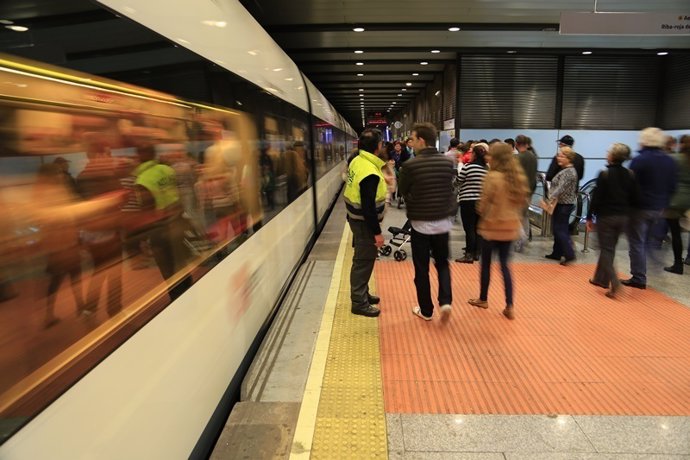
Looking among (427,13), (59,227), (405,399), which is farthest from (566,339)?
(427,13)

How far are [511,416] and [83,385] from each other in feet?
7.52

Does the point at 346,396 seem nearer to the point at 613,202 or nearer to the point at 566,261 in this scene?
the point at 613,202

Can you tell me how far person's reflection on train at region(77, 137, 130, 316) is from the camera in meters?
1.48

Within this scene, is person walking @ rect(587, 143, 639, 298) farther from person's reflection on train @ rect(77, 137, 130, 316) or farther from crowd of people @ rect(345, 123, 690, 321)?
person's reflection on train @ rect(77, 137, 130, 316)

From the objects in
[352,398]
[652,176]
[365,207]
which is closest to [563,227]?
[652,176]

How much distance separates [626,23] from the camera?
19.5 ft

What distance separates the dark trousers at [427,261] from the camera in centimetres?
374

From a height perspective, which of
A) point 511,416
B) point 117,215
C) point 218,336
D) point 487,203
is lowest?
point 511,416

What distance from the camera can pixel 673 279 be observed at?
5.00 metres

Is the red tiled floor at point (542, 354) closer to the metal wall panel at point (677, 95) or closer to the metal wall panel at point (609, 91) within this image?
the metal wall panel at point (609, 91)

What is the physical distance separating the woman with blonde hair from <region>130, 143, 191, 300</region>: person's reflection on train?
2.66 meters

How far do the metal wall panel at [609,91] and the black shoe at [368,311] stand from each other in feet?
32.3

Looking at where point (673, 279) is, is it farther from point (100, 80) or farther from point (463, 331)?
point (100, 80)

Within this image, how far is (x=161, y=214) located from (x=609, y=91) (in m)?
12.8
